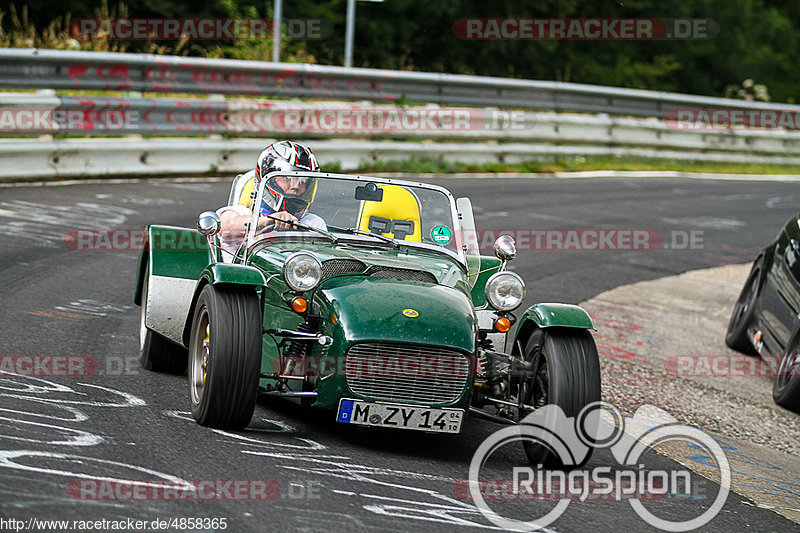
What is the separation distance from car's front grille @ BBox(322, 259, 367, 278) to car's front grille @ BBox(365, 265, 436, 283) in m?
0.06

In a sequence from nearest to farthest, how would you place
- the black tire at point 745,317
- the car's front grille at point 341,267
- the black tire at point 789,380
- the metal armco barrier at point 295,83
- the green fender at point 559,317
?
1. the green fender at point 559,317
2. the car's front grille at point 341,267
3. the black tire at point 789,380
4. the black tire at point 745,317
5. the metal armco barrier at point 295,83

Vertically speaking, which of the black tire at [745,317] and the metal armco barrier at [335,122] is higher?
the metal armco barrier at [335,122]

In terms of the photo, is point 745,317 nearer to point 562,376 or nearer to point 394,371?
point 562,376

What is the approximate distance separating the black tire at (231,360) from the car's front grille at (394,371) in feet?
1.62

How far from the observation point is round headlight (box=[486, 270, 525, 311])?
21.5 ft

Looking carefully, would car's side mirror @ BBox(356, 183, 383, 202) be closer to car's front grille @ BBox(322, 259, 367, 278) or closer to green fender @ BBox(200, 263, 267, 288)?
car's front grille @ BBox(322, 259, 367, 278)

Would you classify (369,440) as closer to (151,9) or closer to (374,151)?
(374,151)

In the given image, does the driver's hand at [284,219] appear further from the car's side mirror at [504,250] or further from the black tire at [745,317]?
the black tire at [745,317]

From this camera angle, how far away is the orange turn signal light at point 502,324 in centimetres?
666

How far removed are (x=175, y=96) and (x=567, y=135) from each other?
7.93 metres

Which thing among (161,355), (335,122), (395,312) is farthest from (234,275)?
(335,122)

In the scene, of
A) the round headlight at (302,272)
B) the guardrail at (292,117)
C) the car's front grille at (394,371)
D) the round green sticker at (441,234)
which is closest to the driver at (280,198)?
the round green sticker at (441,234)

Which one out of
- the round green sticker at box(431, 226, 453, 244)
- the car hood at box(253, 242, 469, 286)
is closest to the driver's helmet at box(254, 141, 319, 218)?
the car hood at box(253, 242, 469, 286)

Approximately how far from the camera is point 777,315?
9477mm
